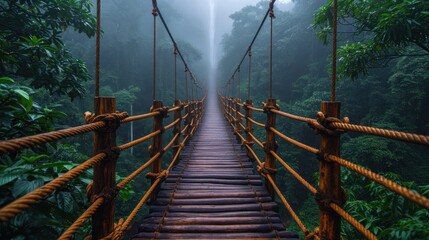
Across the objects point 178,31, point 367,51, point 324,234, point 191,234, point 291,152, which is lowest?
point 291,152

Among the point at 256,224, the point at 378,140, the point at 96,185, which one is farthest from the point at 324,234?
the point at 378,140

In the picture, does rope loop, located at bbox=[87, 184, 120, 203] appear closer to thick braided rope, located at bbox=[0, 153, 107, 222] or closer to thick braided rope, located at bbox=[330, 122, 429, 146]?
thick braided rope, located at bbox=[0, 153, 107, 222]

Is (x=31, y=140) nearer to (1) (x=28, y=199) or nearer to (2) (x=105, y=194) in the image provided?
(1) (x=28, y=199)

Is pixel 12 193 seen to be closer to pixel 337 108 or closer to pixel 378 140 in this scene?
pixel 337 108

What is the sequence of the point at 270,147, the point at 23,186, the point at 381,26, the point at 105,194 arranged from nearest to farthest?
the point at 23,186
the point at 105,194
the point at 270,147
the point at 381,26

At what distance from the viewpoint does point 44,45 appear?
79.0 inches

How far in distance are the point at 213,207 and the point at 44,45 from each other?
1.77 meters

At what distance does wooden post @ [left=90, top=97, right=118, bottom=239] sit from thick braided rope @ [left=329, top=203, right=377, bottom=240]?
85cm

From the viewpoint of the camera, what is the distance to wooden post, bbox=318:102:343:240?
1.00m

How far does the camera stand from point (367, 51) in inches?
152

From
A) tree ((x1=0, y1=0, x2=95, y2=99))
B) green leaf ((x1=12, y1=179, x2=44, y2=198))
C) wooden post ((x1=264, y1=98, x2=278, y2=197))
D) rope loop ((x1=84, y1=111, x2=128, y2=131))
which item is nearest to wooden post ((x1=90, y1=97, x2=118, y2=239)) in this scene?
rope loop ((x1=84, y1=111, x2=128, y2=131))

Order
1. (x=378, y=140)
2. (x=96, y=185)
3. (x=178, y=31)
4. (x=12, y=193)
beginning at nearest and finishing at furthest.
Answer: (x=12, y=193)
(x=96, y=185)
(x=378, y=140)
(x=178, y=31)

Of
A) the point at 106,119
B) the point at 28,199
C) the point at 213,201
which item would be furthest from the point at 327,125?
the point at 213,201

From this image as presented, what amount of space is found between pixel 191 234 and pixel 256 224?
0.39m
